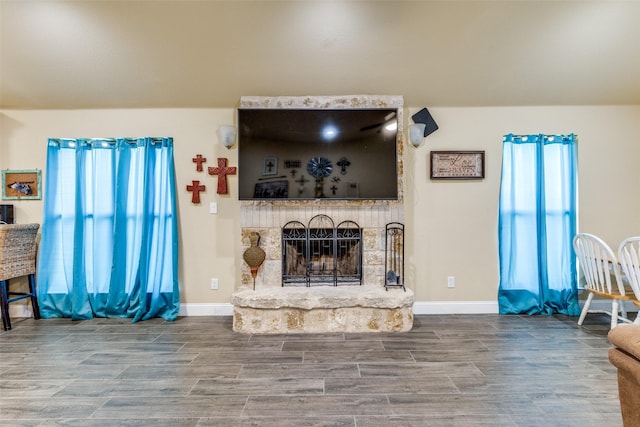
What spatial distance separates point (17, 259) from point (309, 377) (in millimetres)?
3009

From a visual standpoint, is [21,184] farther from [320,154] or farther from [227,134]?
[320,154]

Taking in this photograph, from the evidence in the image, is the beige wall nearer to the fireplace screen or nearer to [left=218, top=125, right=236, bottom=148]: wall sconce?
[left=218, top=125, right=236, bottom=148]: wall sconce

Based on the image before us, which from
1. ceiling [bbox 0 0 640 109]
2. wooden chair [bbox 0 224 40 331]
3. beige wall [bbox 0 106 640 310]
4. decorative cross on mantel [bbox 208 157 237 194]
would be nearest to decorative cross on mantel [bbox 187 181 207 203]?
beige wall [bbox 0 106 640 310]

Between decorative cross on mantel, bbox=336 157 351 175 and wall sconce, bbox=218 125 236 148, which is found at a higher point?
wall sconce, bbox=218 125 236 148

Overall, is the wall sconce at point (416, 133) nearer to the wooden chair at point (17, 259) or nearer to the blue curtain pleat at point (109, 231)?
the blue curtain pleat at point (109, 231)

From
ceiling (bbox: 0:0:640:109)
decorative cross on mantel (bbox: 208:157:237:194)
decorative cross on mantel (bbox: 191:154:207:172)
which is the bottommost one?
decorative cross on mantel (bbox: 208:157:237:194)

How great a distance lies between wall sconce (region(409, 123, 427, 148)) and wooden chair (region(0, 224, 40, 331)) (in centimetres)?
382

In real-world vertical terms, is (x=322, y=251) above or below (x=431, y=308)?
above

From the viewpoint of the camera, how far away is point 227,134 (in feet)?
10.7

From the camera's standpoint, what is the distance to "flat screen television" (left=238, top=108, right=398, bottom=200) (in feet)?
10.5

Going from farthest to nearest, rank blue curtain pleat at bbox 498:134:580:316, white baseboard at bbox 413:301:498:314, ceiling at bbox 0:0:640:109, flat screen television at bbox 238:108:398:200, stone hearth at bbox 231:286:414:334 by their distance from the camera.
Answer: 1. white baseboard at bbox 413:301:498:314
2. blue curtain pleat at bbox 498:134:580:316
3. flat screen television at bbox 238:108:398:200
4. stone hearth at bbox 231:286:414:334
5. ceiling at bbox 0:0:640:109

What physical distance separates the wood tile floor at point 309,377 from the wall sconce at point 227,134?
1.79 m

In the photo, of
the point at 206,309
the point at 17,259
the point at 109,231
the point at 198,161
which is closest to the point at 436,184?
the point at 198,161

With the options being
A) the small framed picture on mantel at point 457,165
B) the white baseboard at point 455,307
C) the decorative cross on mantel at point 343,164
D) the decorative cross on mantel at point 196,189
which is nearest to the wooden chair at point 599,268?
the white baseboard at point 455,307
